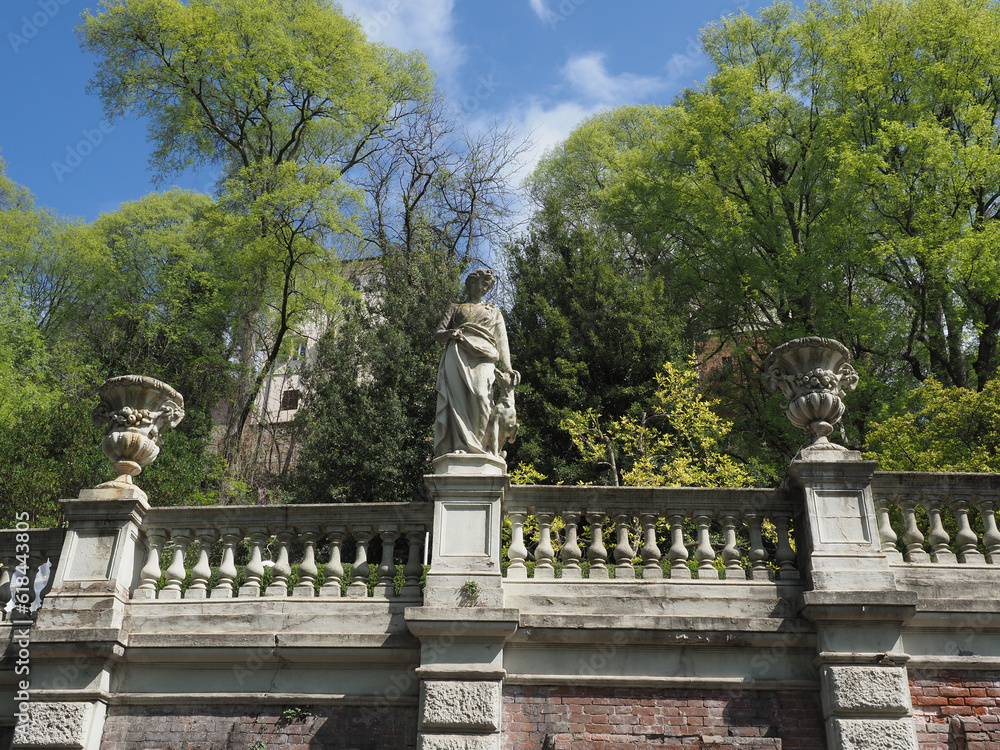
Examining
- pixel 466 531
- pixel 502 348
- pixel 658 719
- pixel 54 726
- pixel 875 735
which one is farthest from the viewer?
pixel 502 348

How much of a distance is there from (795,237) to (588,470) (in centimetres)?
789

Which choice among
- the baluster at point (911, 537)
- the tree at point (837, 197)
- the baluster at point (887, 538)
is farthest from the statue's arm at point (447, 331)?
the tree at point (837, 197)

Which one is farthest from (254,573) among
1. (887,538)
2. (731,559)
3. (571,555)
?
(887,538)

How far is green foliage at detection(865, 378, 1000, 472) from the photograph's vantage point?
13719 mm

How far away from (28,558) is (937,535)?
8452 millimetres

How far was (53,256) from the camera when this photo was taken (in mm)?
28641

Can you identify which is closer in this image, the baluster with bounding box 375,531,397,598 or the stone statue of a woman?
the baluster with bounding box 375,531,397,598

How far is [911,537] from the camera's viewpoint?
799 cm

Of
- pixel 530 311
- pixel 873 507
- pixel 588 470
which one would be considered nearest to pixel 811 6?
pixel 530 311

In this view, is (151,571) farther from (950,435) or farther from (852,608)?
(950,435)

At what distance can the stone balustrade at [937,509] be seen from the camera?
7.92 meters

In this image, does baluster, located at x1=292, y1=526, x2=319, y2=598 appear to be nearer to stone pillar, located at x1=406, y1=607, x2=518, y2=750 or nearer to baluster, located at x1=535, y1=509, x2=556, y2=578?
stone pillar, located at x1=406, y1=607, x2=518, y2=750

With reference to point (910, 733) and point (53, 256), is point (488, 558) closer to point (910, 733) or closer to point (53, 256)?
point (910, 733)

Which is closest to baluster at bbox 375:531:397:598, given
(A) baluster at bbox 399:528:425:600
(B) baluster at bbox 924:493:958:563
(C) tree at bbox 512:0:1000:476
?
(A) baluster at bbox 399:528:425:600
